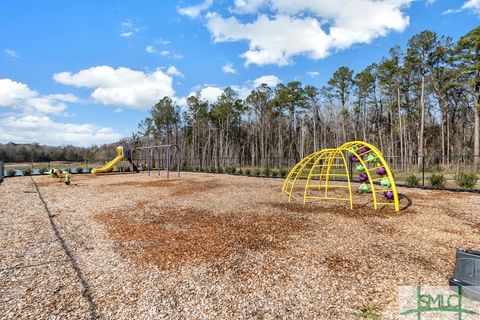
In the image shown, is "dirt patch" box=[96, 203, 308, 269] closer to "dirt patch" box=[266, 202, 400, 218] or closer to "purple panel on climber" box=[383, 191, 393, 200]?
"dirt patch" box=[266, 202, 400, 218]

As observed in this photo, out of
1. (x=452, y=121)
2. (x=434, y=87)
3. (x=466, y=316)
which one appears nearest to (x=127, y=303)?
(x=466, y=316)

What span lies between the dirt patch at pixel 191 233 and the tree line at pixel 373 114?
16.9m

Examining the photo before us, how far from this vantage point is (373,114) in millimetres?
35406

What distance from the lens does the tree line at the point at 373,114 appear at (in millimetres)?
24359

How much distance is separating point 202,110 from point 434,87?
2825cm

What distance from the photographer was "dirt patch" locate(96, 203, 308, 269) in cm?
421

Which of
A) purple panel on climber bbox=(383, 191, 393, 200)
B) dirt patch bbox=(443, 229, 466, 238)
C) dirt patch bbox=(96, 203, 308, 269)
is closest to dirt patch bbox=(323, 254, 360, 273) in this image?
dirt patch bbox=(96, 203, 308, 269)

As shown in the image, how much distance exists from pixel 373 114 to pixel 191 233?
118 ft

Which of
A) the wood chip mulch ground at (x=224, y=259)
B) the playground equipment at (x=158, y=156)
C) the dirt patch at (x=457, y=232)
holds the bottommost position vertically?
the wood chip mulch ground at (x=224, y=259)

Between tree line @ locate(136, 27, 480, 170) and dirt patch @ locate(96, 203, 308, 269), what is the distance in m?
16.9

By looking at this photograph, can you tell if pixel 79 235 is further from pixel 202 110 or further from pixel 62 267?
pixel 202 110

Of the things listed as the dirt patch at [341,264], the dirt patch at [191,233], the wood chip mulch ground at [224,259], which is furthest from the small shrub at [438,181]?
the dirt patch at [341,264]

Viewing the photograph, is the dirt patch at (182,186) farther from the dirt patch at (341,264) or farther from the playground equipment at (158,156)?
the dirt patch at (341,264)

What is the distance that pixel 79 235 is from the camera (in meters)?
5.24
